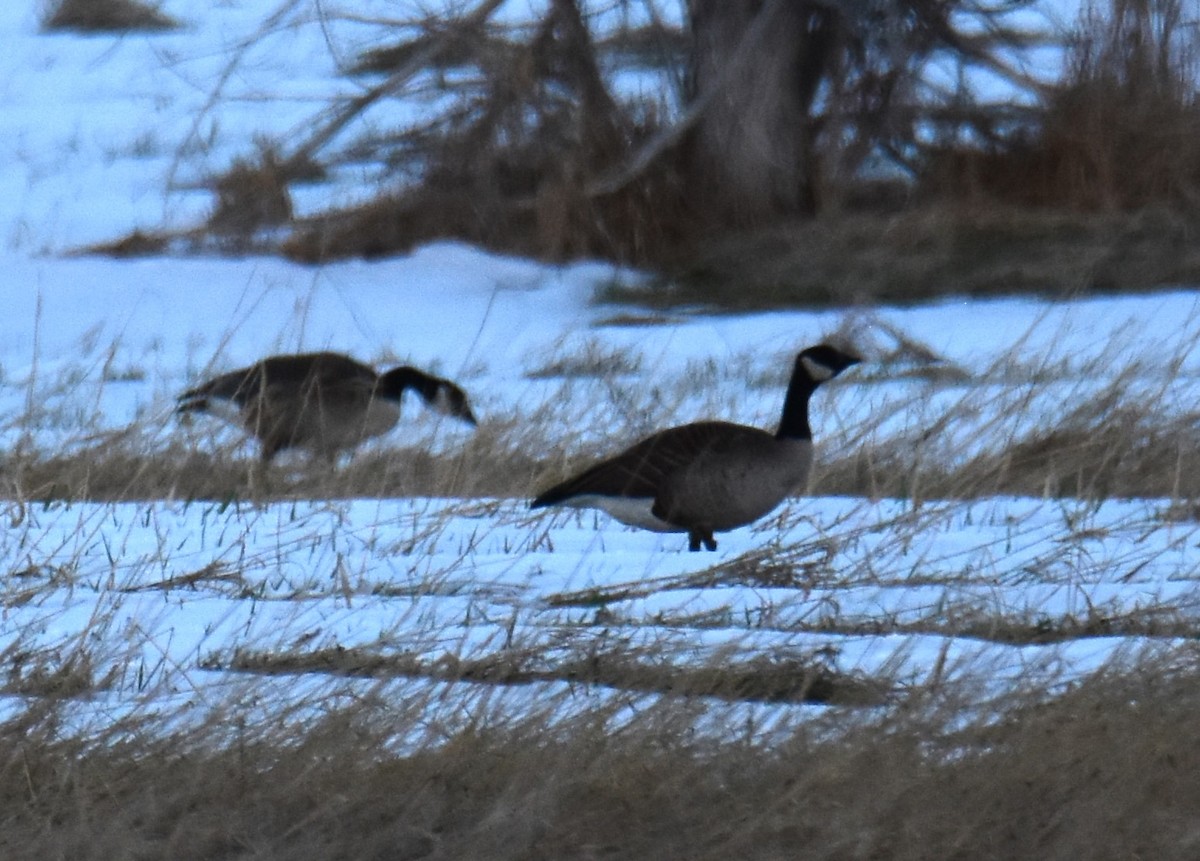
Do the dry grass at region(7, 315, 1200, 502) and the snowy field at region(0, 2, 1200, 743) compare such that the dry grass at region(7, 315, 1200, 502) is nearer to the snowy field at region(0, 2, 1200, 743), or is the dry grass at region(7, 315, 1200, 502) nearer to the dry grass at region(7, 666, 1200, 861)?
the snowy field at region(0, 2, 1200, 743)

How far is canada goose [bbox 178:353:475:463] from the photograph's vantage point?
8.53 m

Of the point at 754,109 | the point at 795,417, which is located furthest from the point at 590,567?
the point at 754,109

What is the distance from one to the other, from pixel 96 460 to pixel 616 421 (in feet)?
7.64

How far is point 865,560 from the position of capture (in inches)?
220

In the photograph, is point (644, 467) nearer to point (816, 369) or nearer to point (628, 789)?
point (816, 369)

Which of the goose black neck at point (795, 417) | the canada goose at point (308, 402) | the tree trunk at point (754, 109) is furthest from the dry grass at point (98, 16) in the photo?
the goose black neck at point (795, 417)

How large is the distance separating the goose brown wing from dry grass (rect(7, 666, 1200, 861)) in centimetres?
226

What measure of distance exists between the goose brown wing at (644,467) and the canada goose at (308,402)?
7.04 ft

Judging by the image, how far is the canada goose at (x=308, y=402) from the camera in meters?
8.53

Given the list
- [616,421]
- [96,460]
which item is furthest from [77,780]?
[616,421]

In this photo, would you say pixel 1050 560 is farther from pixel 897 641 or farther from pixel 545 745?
pixel 545 745

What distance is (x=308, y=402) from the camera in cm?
855

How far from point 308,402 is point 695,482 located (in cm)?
279

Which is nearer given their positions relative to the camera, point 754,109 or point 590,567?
point 590,567
